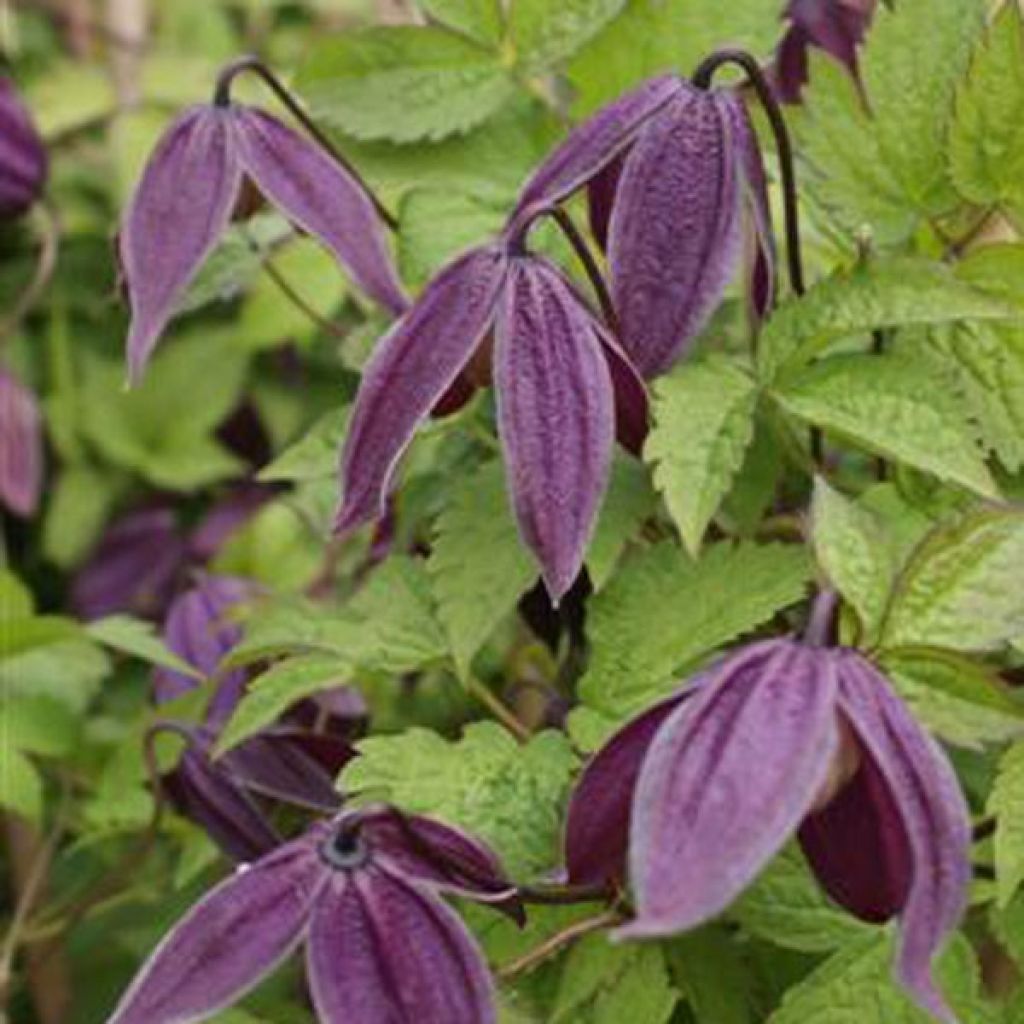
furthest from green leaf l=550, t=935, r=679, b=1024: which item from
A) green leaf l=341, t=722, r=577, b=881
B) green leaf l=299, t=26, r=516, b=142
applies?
green leaf l=299, t=26, r=516, b=142

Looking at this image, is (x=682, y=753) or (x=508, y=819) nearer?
(x=682, y=753)

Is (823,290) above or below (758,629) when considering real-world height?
above

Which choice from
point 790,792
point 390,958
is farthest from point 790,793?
point 390,958

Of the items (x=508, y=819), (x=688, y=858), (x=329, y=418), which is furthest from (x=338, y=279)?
(x=688, y=858)

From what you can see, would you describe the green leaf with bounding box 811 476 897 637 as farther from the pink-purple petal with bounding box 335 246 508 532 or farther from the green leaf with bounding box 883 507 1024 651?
the pink-purple petal with bounding box 335 246 508 532

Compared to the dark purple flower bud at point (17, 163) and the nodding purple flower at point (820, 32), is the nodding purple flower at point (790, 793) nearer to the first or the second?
the nodding purple flower at point (820, 32)

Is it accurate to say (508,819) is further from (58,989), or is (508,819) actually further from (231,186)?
(58,989)

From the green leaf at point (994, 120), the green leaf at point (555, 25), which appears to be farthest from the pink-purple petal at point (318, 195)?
the green leaf at point (994, 120)
